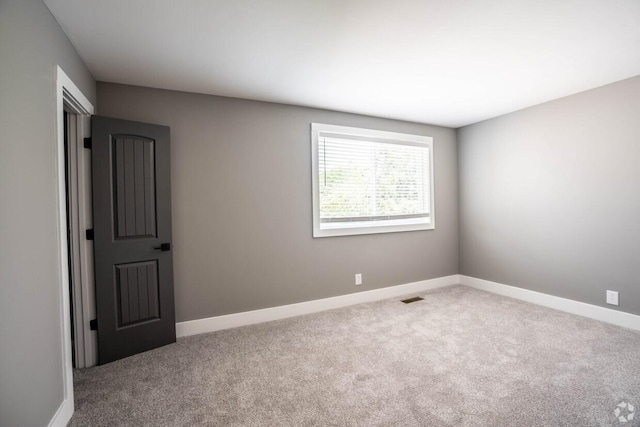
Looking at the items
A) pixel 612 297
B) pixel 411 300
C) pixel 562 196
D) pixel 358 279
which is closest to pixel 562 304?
pixel 612 297

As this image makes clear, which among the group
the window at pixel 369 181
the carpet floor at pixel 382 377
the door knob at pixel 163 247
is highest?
the window at pixel 369 181

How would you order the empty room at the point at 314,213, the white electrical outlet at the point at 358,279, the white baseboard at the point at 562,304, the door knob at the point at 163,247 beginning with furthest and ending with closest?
the white electrical outlet at the point at 358,279 < the white baseboard at the point at 562,304 < the door knob at the point at 163,247 < the empty room at the point at 314,213

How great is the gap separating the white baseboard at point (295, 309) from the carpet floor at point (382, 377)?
12 cm

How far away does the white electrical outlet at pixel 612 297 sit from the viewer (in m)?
2.99

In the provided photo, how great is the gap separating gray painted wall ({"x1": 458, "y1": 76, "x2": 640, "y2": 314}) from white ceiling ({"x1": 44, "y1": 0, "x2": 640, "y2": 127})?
0.42m

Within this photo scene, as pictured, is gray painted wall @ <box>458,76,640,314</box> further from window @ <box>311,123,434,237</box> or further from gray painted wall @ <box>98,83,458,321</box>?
gray painted wall @ <box>98,83,458,321</box>

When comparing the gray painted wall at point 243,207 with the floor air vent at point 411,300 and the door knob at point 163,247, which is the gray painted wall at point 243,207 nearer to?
the door knob at point 163,247

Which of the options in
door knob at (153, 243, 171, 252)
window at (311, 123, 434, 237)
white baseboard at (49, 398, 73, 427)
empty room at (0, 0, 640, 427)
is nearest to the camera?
white baseboard at (49, 398, 73, 427)

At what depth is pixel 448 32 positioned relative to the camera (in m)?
2.07

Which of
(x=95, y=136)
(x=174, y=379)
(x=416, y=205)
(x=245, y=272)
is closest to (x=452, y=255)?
(x=416, y=205)

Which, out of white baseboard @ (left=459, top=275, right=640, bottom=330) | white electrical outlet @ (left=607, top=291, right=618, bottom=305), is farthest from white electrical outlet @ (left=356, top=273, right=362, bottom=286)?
white electrical outlet @ (left=607, top=291, right=618, bottom=305)

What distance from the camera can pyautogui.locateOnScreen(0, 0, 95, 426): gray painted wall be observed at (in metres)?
1.27

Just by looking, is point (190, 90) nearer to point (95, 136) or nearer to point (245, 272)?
point (95, 136)

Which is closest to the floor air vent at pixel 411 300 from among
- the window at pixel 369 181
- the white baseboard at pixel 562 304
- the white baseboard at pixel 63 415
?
the window at pixel 369 181
